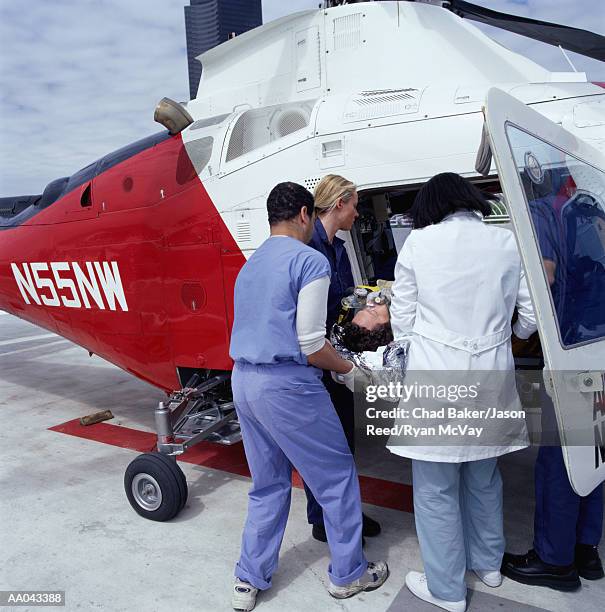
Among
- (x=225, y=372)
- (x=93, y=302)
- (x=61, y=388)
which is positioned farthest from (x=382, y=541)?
(x=61, y=388)

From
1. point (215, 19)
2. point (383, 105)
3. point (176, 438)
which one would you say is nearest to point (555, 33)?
point (383, 105)

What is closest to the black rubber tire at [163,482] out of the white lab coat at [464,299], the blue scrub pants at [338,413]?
A: the blue scrub pants at [338,413]

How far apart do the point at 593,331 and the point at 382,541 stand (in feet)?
4.94

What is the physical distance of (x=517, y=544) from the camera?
9.42ft

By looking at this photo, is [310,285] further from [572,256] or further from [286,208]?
[572,256]

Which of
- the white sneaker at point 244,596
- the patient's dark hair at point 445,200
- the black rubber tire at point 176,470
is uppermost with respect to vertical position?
the patient's dark hair at point 445,200

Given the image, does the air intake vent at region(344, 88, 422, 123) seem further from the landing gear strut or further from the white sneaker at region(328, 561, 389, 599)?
the white sneaker at region(328, 561, 389, 599)

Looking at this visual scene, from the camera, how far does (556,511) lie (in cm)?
238

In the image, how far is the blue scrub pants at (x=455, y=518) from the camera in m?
2.22

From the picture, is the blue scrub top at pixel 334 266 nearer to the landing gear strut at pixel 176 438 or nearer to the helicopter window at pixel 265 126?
the helicopter window at pixel 265 126

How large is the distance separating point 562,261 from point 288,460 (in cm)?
137

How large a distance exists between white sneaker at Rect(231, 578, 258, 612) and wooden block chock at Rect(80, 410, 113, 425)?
309 cm

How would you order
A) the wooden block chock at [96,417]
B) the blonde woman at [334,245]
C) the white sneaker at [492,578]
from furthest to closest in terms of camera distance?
the wooden block chock at [96,417] < the blonde woman at [334,245] < the white sneaker at [492,578]

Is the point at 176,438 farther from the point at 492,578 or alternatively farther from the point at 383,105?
the point at 383,105
